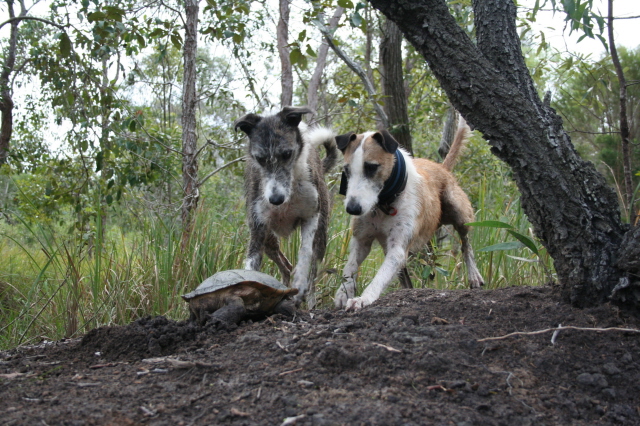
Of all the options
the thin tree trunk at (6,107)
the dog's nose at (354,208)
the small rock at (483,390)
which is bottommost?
the small rock at (483,390)

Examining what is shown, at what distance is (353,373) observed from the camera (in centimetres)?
214

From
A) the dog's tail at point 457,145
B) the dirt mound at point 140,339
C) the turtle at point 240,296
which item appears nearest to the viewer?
the dirt mound at point 140,339

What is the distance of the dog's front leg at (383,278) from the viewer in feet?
11.7

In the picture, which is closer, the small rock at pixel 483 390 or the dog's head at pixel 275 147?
the small rock at pixel 483 390

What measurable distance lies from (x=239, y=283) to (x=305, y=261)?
129cm

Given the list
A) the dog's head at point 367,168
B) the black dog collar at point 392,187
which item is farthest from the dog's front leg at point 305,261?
the dog's head at point 367,168

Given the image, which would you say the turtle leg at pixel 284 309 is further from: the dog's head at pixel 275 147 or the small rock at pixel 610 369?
the small rock at pixel 610 369

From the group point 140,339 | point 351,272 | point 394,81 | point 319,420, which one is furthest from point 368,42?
point 319,420

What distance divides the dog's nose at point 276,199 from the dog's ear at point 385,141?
35.7 inches

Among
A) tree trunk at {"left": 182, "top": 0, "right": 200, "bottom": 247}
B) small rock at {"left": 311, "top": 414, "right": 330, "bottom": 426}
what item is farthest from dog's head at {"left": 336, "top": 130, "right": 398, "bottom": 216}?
tree trunk at {"left": 182, "top": 0, "right": 200, "bottom": 247}

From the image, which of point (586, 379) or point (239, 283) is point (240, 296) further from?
point (586, 379)

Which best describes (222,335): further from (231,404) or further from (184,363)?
(231,404)

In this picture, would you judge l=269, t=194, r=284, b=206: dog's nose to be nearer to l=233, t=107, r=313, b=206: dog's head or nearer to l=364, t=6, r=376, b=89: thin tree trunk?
l=233, t=107, r=313, b=206: dog's head

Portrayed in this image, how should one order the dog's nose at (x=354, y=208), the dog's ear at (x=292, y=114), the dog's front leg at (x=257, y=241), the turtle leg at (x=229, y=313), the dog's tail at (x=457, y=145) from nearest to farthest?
1. the turtle leg at (x=229, y=313)
2. the dog's nose at (x=354, y=208)
3. the dog's front leg at (x=257, y=241)
4. the dog's ear at (x=292, y=114)
5. the dog's tail at (x=457, y=145)
